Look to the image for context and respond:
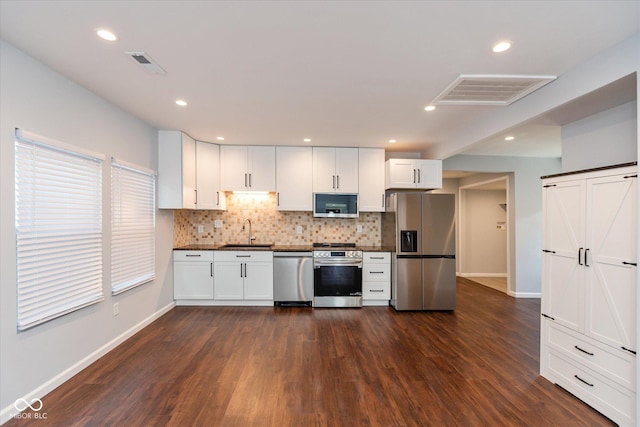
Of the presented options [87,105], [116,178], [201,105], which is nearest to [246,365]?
[116,178]

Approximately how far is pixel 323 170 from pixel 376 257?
1.59 metres

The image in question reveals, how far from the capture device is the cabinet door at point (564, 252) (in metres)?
2.21

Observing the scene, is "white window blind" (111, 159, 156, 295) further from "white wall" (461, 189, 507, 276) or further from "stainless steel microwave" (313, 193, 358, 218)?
"white wall" (461, 189, 507, 276)

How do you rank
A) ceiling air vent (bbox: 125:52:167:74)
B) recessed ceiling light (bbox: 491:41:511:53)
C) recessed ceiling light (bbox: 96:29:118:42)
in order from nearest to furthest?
recessed ceiling light (bbox: 96:29:118:42), recessed ceiling light (bbox: 491:41:511:53), ceiling air vent (bbox: 125:52:167:74)

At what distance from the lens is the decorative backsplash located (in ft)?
15.9

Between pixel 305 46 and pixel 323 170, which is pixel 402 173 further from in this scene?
pixel 305 46

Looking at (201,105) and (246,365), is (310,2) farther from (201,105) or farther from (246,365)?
(246,365)

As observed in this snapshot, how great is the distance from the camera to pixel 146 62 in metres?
2.14

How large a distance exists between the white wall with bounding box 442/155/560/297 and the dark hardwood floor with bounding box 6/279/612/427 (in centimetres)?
147

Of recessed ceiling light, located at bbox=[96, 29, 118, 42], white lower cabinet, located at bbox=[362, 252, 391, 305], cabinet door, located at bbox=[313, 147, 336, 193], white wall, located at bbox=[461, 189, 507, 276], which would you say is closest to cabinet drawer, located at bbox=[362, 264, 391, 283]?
white lower cabinet, located at bbox=[362, 252, 391, 305]

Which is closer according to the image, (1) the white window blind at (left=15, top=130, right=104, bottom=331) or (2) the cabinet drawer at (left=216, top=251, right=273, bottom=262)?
(1) the white window blind at (left=15, top=130, right=104, bottom=331)

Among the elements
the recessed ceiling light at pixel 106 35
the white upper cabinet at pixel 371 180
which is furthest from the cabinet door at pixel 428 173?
the recessed ceiling light at pixel 106 35

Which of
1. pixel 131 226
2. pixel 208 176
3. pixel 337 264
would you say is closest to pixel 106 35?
pixel 131 226

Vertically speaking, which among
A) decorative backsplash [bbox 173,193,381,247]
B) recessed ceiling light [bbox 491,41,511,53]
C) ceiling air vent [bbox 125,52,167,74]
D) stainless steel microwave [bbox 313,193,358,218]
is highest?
ceiling air vent [bbox 125,52,167,74]
